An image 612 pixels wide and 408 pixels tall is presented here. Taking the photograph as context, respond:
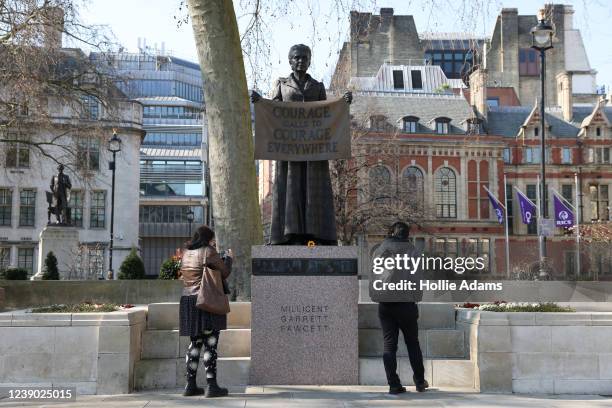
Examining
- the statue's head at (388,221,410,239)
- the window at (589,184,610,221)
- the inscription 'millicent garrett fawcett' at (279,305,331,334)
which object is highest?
the window at (589,184,610,221)

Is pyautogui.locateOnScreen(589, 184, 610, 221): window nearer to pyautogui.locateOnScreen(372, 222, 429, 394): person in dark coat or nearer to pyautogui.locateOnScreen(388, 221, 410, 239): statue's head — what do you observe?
pyautogui.locateOnScreen(388, 221, 410, 239): statue's head

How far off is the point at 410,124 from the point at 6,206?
97.8 feet

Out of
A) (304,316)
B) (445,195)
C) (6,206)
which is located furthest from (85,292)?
(445,195)

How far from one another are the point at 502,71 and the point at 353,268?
67913 mm

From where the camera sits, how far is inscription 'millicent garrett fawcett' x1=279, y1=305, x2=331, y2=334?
9.27 metres

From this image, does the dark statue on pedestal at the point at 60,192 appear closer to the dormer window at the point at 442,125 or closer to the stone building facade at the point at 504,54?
the dormer window at the point at 442,125

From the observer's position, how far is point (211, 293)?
8.47 metres

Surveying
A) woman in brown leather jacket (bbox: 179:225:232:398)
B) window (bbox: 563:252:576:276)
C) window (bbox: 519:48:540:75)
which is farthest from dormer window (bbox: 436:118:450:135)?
woman in brown leather jacket (bbox: 179:225:232:398)

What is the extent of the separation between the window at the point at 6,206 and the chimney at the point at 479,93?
1383 inches

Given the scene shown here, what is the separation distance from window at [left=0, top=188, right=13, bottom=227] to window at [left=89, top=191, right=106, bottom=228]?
4777 mm

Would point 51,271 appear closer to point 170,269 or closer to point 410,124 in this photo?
point 170,269

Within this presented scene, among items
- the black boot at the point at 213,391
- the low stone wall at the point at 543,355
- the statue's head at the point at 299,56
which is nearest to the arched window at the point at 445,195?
the statue's head at the point at 299,56

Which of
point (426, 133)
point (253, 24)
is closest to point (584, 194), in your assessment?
point (426, 133)

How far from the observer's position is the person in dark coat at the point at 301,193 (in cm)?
994
